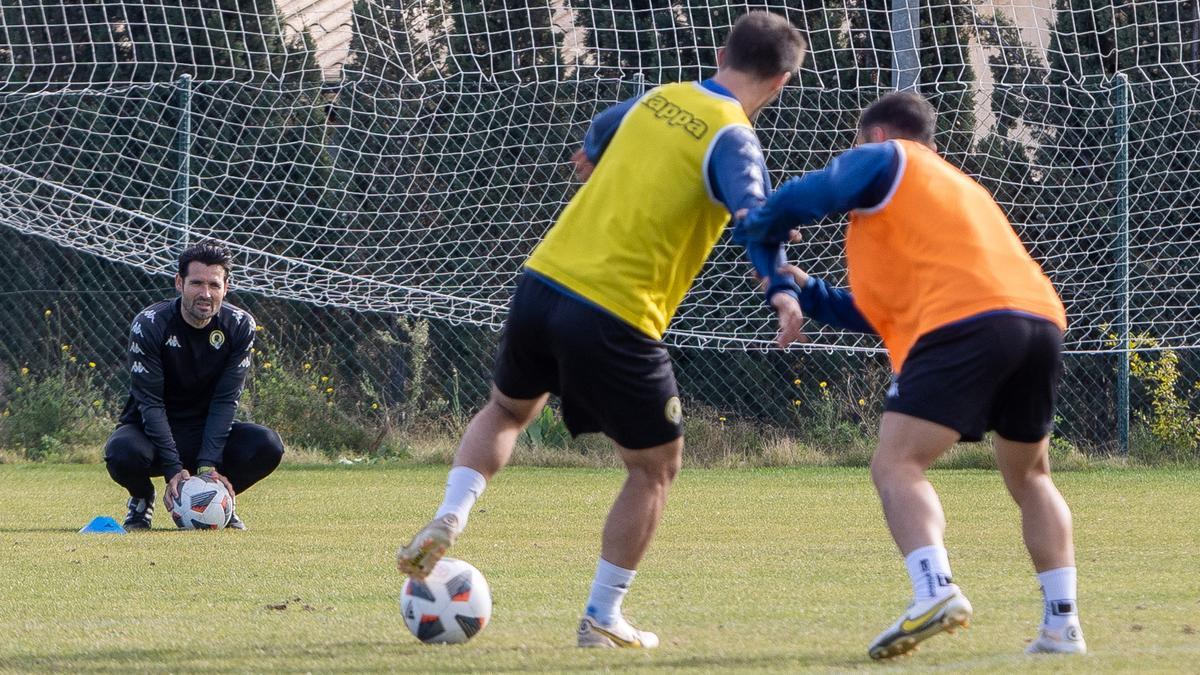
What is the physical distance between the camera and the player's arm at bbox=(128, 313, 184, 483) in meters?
7.43

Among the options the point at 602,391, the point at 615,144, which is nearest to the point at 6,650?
the point at 602,391

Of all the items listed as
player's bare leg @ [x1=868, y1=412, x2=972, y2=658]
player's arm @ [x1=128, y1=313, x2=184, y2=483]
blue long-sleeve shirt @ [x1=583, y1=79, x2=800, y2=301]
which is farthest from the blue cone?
player's bare leg @ [x1=868, y1=412, x2=972, y2=658]

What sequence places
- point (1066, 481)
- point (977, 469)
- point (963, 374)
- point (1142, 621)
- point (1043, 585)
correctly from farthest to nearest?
point (977, 469) < point (1066, 481) < point (1142, 621) < point (1043, 585) < point (963, 374)

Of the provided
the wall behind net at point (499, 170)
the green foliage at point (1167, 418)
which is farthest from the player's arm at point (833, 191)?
the green foliage at point (1167, 418)

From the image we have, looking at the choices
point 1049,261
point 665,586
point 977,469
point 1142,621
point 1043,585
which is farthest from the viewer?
point 1049,261

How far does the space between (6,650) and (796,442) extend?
29.8 feet

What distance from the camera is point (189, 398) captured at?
7.84 metres

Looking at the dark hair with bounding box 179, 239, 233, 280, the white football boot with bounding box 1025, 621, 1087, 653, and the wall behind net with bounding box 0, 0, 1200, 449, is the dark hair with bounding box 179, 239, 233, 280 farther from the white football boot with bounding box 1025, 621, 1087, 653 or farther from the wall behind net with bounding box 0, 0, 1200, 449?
the white football boot with bounding box 1025, 621, 1087, 653

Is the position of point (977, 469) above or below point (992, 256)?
below

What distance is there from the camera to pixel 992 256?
3.91m

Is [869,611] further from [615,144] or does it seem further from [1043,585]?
[615,144]

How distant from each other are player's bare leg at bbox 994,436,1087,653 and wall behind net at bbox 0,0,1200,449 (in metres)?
7.61

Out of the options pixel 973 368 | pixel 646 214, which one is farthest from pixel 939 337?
pixel 646 214

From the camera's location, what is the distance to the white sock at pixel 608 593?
4105mm
